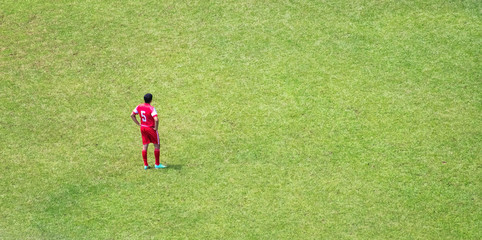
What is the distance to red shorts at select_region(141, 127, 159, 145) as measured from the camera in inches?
474

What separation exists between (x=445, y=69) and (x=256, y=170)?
663 cm

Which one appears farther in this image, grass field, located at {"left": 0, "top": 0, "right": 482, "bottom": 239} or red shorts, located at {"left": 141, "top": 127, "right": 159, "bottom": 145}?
red shorts, located at {"left": 141, "top": 127, "right": 159, "bottom": 145}

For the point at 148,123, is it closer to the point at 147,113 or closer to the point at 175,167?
the point at 147,113

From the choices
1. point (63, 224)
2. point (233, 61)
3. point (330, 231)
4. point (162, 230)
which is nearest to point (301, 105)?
point (233, 61)

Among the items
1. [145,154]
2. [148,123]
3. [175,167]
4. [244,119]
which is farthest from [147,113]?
[244,119]

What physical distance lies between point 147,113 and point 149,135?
54 cm

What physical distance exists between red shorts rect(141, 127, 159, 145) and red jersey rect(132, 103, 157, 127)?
3.4 inches

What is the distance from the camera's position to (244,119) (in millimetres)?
14016

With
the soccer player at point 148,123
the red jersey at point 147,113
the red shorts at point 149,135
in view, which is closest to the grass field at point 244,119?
the soccer player at point 148,123

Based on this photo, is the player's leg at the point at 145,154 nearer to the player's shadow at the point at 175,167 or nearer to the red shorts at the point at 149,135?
the red shorts at the point at 149,135

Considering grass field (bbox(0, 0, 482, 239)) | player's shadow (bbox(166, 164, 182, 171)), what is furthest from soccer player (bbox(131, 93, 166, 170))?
grass field (bbox(0, 0, 482, 239))

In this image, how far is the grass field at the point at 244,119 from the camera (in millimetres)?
11328

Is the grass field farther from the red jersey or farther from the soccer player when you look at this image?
the red jersey

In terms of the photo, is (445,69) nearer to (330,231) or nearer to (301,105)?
(301,105)
